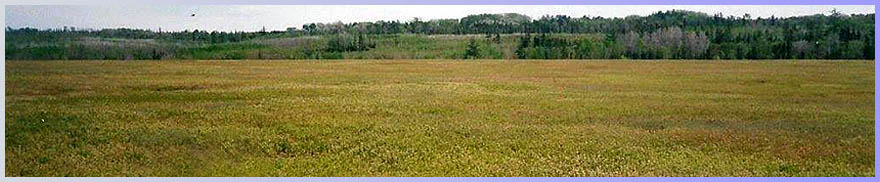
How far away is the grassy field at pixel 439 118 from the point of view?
7.92m

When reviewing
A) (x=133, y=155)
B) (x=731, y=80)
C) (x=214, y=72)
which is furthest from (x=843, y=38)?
(x=133, y=155)

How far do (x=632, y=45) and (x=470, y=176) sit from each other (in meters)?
1.97

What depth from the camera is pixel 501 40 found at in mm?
8727

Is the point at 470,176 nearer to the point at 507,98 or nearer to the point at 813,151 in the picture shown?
the point at 507,98

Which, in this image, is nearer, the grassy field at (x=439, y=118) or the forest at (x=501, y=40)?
the grassy field at (x=439, y=118)

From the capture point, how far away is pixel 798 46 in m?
8.59

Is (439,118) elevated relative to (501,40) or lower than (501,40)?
lower

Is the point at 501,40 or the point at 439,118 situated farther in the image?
the point at 501,40

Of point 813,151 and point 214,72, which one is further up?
point 214,72

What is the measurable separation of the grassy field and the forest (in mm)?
113

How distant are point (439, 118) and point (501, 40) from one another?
0.95m

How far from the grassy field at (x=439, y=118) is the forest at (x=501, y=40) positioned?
113 millimetres

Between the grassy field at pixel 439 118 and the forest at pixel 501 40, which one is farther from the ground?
the forest at pixel 501 40

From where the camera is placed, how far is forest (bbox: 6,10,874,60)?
825 cm
